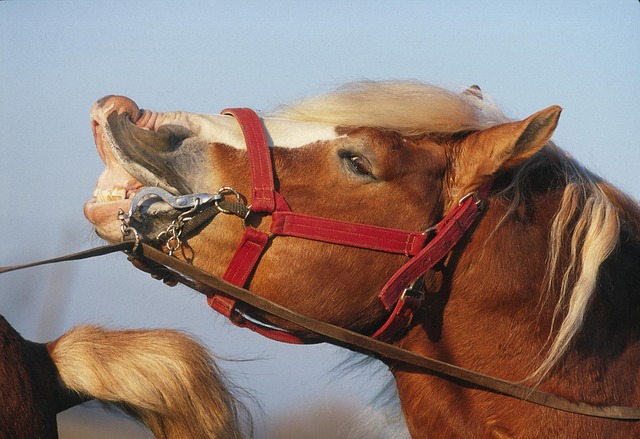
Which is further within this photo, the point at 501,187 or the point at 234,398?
the point at 234,398

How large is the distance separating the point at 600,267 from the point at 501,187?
1.55 feet

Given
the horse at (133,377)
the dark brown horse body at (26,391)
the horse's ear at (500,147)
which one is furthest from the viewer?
the horse at (133,377)

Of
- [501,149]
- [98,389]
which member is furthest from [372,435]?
[501,149]

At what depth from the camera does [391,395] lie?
3387 mm

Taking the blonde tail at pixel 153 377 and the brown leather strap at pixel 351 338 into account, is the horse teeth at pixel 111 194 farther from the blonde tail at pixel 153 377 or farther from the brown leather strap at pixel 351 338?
→ the blonde tail at pixel 153 377

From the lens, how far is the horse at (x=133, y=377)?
288 centimetres

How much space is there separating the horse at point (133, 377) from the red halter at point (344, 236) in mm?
376

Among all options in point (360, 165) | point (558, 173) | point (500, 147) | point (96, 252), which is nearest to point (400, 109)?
point (360, 165)

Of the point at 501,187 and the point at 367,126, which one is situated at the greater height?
the point at 367,126

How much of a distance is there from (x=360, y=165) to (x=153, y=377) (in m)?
1.16

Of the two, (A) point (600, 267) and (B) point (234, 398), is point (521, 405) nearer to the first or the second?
(A) point (600, 267)

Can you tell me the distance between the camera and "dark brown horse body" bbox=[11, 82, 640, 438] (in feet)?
8.84

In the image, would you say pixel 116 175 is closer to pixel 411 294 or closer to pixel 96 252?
pixel 96 252

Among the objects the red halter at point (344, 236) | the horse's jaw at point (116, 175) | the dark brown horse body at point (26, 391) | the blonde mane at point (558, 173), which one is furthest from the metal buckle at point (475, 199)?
the dark brown horse body at point (26, 391)
